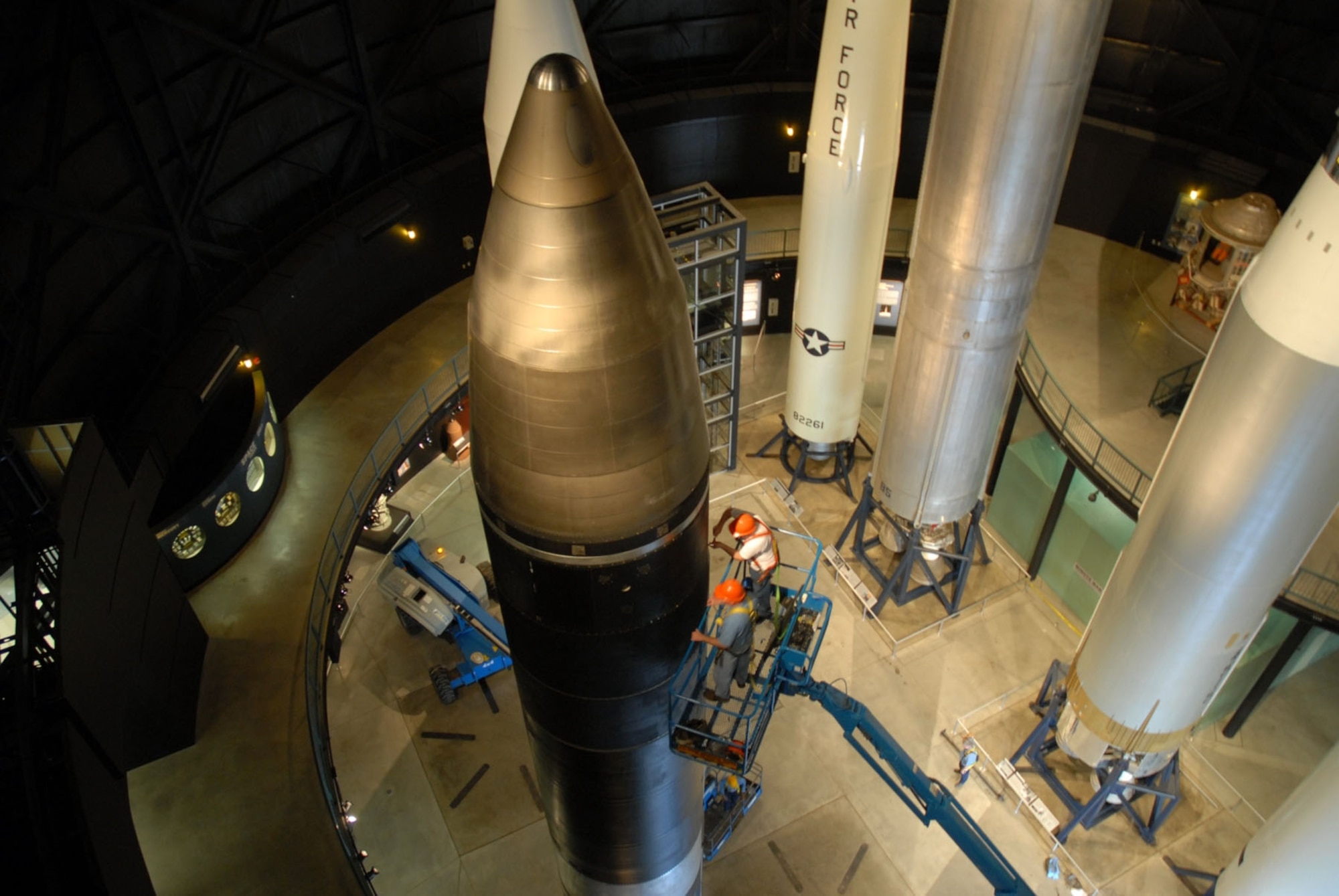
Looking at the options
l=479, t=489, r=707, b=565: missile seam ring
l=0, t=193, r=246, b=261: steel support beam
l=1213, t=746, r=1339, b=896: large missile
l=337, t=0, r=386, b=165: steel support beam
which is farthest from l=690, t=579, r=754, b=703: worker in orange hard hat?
l=337, t=0, r=386, b=165: steel support beam

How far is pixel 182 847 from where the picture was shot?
44.1 feet

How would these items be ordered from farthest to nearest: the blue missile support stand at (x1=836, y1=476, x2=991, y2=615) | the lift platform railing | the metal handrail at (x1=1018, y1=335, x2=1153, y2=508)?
the blue missile support stand at (x1=836, y1=476, x2=991, y2=615) < the metal handrail at (x1=1018, y1=335, x2=1153, y2=508) < the lift platform railing

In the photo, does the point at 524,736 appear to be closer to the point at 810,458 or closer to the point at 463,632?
the point at 463,632

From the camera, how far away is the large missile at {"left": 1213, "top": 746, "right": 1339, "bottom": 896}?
469 inches

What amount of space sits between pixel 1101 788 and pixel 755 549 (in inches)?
384

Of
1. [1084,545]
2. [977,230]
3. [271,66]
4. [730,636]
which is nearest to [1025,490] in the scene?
[1084,545]

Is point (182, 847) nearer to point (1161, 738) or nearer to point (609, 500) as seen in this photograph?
point (609, 500)

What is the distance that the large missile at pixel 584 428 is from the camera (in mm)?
6609

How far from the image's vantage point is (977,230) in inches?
576

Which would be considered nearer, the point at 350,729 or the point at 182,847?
the point at 182,847

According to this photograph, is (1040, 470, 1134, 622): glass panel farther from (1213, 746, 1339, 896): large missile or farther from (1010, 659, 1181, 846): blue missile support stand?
(1213, 746, 1339, 896): large missile

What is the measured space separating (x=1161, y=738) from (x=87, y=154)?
762 inches

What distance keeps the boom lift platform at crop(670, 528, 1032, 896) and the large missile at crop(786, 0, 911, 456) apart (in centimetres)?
773

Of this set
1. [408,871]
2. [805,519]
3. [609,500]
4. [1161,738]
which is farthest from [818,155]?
[408,871]
